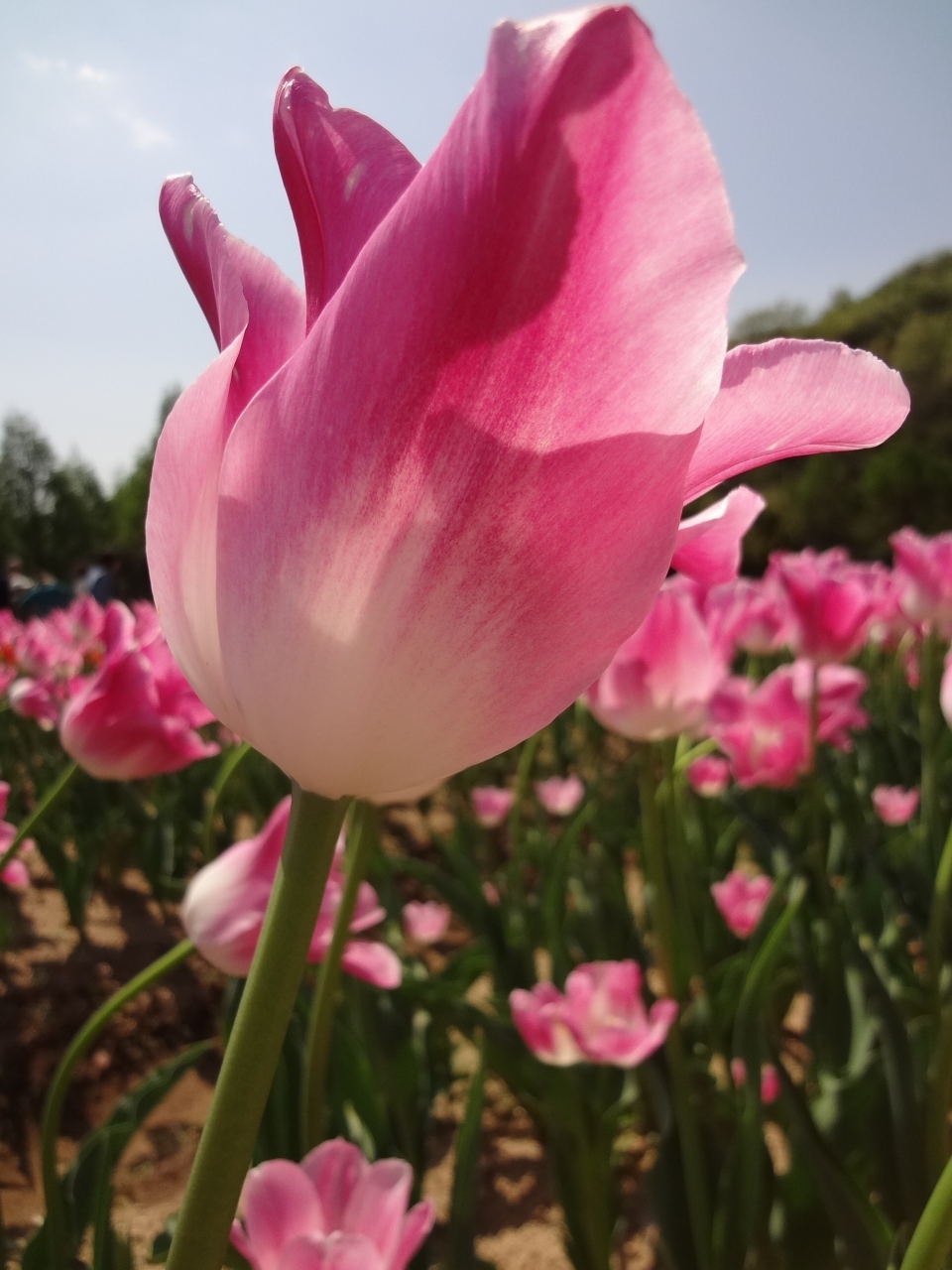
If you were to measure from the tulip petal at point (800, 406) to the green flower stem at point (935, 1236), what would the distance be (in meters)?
0.18

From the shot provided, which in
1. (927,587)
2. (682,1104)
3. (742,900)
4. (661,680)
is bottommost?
(682,1104)

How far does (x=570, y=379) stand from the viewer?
0.16 m

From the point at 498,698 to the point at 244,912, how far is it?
33cm

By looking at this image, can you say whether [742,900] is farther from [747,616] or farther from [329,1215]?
[329,1215]

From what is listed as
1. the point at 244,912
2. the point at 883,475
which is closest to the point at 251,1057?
the point at 244,912

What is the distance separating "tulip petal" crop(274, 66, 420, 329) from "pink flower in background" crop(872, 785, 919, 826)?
138 centimetres

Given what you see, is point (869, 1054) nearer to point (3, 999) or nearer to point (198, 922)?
point (198, 922)

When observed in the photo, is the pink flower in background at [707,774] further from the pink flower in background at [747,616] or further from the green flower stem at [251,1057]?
the green flower stem at [251,1057]

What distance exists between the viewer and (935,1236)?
22 cm

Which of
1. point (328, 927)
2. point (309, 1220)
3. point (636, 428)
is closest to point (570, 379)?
point (636, 428)

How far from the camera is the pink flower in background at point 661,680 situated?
2.39 ft

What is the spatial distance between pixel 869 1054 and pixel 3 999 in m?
1.32

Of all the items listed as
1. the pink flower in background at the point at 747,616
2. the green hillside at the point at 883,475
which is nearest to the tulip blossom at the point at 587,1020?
the pink flower in background at the point at 747,616

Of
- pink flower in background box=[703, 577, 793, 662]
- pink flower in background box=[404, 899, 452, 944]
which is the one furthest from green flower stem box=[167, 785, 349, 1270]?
pink flower in background box=[404, 899, 452, 944]
